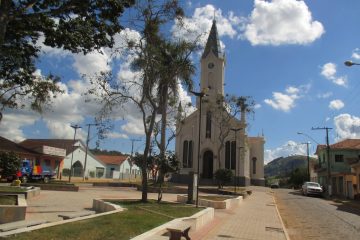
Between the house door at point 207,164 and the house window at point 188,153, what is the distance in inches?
82.0

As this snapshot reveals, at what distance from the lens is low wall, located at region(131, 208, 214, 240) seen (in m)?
9.34

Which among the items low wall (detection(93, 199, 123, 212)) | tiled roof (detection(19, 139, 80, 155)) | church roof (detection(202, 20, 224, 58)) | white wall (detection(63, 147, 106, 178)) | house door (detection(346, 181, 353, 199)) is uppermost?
church roof (detection(202, 20, 224, 58))

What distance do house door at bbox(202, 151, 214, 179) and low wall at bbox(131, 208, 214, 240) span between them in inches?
1693

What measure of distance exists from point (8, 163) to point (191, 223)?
1620 centimetres

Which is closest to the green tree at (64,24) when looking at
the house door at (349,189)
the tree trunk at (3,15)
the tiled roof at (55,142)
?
the tree trunk at (3,15)

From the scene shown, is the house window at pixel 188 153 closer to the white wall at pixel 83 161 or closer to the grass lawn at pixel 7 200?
the white wall at pixel 83 161

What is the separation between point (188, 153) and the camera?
60.8m

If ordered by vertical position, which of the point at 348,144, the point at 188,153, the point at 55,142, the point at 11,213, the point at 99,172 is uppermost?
the point at 55,142

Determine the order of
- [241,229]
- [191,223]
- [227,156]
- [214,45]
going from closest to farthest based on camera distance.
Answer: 1. [191,223]
2. [241,229]
3. [227,156]
4. [214,45]

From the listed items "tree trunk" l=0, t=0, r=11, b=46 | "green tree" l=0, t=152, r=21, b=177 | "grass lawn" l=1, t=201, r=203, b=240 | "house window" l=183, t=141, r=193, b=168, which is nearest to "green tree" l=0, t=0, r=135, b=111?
"tree trunk" l=0, t=0, r=11, b=46

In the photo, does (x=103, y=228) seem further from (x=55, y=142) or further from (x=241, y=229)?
(x=55, y=142)

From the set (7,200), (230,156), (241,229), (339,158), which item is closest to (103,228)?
(7,200)

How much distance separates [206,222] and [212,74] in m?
50.5

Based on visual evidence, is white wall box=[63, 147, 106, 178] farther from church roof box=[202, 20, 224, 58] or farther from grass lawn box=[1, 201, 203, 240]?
grass lawn box=[1, 201, 203, 240]
